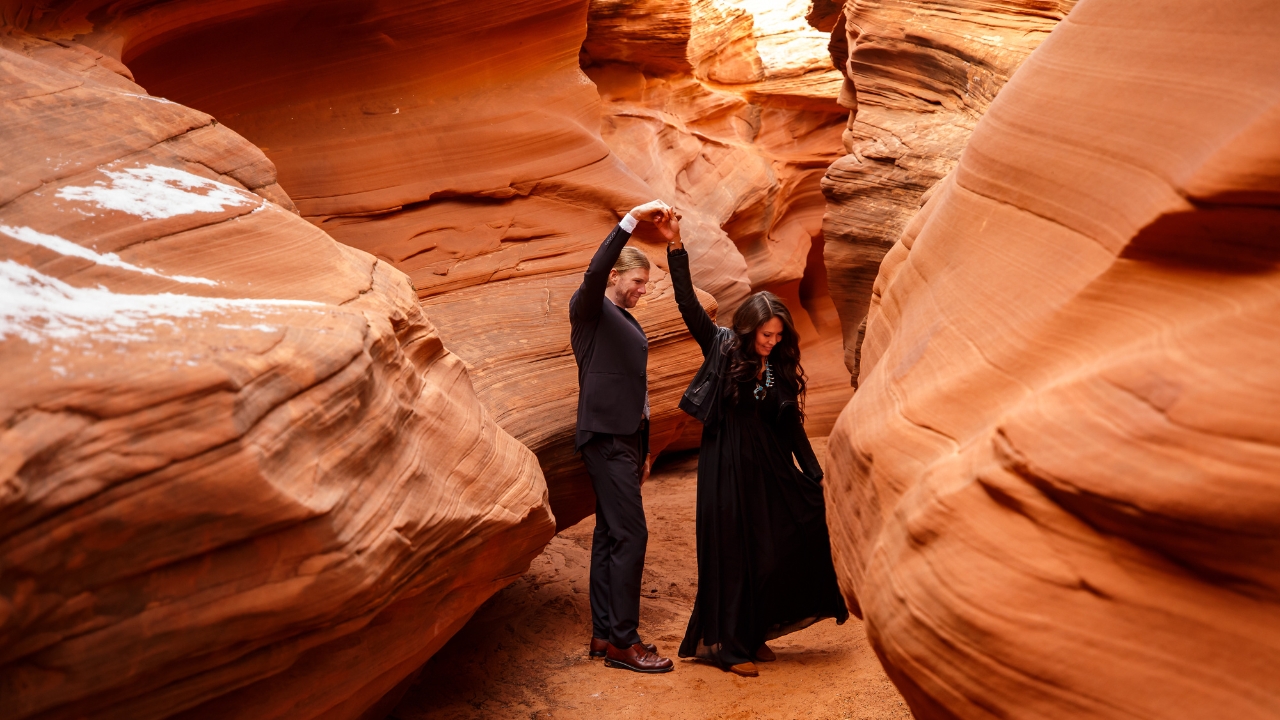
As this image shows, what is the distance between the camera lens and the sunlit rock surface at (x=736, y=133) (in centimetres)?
982

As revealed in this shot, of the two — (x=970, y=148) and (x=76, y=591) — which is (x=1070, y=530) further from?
(x=76, y=591)

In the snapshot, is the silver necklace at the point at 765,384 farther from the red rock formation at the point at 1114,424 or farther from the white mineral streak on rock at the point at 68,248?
the white mineral streak on rock at the point at 68,248

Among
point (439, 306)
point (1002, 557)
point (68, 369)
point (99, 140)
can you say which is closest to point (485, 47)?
point (439, 306)

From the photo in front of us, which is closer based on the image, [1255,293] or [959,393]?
[1255,293]

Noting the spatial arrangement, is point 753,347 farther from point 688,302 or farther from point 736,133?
point 736,133

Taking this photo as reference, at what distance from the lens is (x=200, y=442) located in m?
2.47

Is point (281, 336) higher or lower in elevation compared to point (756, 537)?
higher

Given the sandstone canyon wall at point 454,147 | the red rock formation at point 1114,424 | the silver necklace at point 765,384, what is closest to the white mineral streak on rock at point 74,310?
the red rock formation at point 1114,424

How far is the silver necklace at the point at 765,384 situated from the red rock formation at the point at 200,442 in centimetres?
155

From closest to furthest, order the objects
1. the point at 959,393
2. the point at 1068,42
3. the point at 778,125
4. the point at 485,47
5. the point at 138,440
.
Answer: the point at 138,440 < the point at 959,393 < the point at 1068,42 < the point at 485,47 < the point at 778,125

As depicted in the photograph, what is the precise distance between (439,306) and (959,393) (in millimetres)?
3742

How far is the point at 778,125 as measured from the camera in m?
11.8

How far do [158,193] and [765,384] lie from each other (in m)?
2.92

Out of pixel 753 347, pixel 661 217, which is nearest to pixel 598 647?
pixel 753 347
